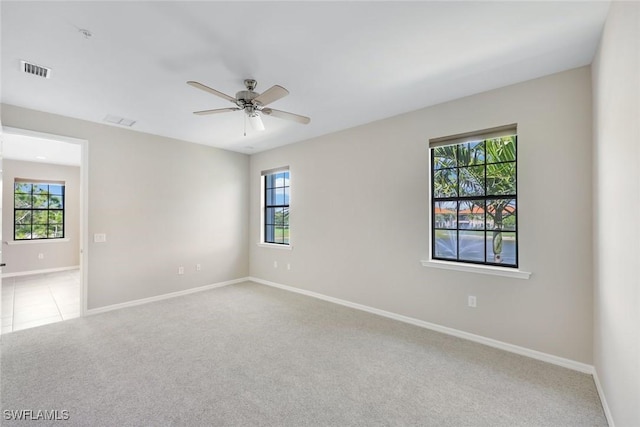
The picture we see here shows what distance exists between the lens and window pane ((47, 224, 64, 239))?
22.4 feet

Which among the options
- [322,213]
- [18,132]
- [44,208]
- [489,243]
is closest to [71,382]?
[18,132]

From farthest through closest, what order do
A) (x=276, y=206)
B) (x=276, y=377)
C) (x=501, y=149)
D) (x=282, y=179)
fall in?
(x=276, y=206) → (x=282, y=179) → (x=501, y=149) → (x=276, y=377)

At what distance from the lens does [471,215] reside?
3.22 meters

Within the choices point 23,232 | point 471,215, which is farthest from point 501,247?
point 23,232

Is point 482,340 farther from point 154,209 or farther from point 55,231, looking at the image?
point 55,231

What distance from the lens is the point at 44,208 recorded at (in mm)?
6781

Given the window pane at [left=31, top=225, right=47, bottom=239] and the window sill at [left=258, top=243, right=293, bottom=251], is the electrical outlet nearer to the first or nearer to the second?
the window sill at [left=258, top=243, right=293, bottom=251]

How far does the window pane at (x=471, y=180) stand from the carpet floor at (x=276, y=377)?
5.39 ft

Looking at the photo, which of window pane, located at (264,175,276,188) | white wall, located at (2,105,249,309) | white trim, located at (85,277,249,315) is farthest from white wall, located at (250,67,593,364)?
white wall, located at (2,105,249,309)

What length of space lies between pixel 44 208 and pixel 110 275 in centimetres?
458

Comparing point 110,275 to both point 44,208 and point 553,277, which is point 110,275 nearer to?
point 44,208

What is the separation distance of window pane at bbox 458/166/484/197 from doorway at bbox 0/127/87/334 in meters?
5.71

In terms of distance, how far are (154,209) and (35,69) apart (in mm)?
2391

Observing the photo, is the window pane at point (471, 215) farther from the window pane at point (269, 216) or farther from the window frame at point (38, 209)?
the window frame at point (38, 209)
